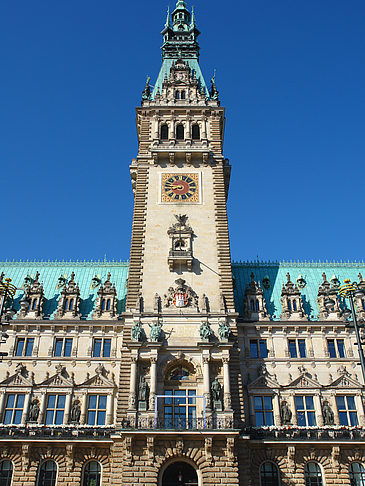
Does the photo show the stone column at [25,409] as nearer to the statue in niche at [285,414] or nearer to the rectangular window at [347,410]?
the statue in niche at [285,414]

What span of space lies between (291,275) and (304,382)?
39.9ft

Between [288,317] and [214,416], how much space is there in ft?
39.7

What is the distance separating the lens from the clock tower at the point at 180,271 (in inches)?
1395

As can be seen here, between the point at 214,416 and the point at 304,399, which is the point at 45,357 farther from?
the point at 304,399

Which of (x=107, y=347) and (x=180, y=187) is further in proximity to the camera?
(x=180, y=187)

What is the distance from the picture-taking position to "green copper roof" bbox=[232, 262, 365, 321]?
147ft

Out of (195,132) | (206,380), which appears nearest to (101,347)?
(206,380)

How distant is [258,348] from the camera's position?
40.7 metres

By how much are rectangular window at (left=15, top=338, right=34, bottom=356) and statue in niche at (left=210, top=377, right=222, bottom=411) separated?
15503 mm

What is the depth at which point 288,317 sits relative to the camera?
139 feet

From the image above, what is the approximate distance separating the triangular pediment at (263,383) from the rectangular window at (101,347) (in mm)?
11679

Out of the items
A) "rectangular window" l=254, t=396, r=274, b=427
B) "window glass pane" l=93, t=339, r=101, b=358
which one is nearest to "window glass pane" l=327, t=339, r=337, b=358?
"rectangular window" l=254, t=396, r=274, b=427

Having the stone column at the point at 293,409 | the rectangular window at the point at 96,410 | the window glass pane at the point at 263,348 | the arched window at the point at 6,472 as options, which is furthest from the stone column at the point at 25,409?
the stone column at the point at 293,409

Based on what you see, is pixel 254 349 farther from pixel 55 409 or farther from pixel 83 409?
pixel 55 409
